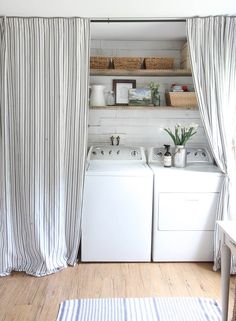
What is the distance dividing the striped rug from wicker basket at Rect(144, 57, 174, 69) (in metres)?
2.18

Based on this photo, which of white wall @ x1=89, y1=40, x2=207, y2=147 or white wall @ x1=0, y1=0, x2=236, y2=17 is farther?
white wall @ x1=89, y1=40, x2=207, y2=147

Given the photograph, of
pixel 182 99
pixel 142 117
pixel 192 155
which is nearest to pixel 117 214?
pixel 192 155

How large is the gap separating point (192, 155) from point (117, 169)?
88 cm

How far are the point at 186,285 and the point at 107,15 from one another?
89.8 inches

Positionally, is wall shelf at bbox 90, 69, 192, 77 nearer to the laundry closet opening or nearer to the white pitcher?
the laundry closet opening

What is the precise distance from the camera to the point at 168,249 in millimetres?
2934

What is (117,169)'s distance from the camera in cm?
292

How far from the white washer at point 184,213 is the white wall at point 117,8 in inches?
52.5

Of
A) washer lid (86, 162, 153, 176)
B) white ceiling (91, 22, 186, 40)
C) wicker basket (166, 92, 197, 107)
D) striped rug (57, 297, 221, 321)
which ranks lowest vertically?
striped rug (57, 297, 221, 321)

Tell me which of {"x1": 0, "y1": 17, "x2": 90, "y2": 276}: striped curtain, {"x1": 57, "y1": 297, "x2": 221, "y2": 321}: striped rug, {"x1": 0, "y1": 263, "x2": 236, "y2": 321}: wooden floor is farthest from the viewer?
{"x1": 0, "y1": 17, "x2": 90, "y2": 276}: striped curtain

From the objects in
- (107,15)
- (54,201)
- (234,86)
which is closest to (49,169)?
(54,201)

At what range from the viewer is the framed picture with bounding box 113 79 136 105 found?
3432 mm

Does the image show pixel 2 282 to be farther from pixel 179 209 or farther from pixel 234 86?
pixel 234 86

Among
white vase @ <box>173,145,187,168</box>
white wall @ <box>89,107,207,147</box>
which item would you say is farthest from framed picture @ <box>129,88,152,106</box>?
white vase @ <box>173,145,187,168</box>
